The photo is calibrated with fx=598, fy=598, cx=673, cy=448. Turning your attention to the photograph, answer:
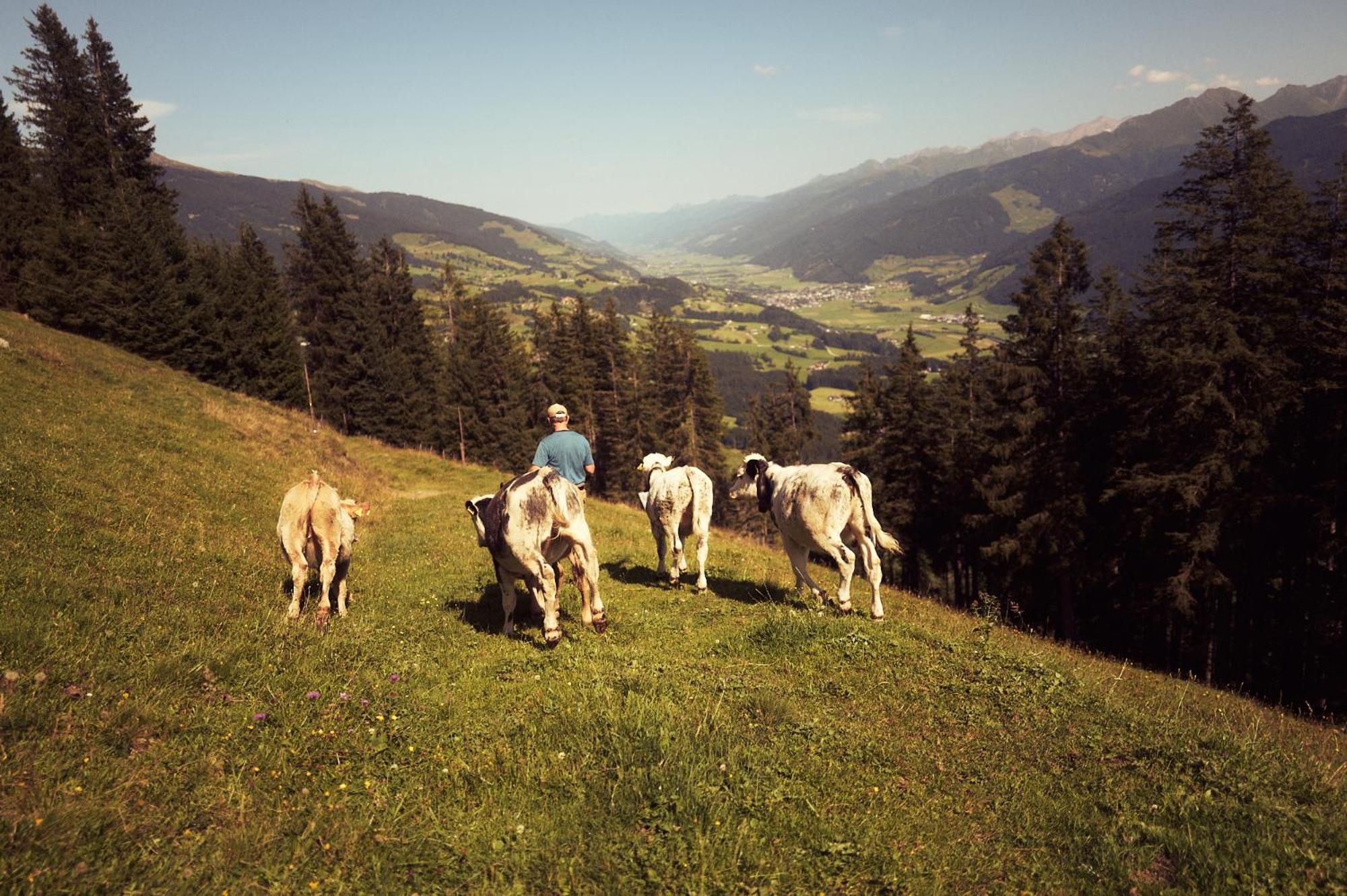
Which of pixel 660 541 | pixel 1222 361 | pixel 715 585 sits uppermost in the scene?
pixel 1222 361

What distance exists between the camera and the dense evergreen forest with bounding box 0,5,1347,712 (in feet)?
62.6

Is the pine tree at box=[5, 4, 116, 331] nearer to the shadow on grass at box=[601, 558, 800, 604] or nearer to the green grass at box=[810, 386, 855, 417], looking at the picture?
the shadow on grass at box=[601, 558, 800, 604]

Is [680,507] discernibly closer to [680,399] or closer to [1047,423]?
[1047,423]

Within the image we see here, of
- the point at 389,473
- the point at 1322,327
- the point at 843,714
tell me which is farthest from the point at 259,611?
the point at 1322,327

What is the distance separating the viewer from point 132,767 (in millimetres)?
4395

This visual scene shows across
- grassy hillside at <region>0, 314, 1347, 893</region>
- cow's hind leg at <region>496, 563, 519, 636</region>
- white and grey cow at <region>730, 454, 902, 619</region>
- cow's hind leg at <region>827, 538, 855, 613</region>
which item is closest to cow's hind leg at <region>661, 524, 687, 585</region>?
white and grey cow at <region>730, 454, 902, 619</region>

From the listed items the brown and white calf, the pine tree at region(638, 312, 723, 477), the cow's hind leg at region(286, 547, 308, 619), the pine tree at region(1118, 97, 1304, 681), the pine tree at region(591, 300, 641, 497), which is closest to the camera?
the cow's hind leg at region(286, 547, 308, 619)

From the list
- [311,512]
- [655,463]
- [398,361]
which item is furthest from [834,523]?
[398,361]

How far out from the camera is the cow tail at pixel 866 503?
10.7 m

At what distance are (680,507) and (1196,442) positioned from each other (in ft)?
64.6

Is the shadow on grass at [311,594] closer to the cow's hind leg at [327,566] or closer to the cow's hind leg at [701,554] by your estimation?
the cow's hind leg at [327,566]

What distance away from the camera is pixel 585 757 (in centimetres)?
522

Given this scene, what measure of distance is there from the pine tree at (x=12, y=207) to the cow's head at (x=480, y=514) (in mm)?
43081

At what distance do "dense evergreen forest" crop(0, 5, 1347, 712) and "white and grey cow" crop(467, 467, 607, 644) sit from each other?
8373 mm
